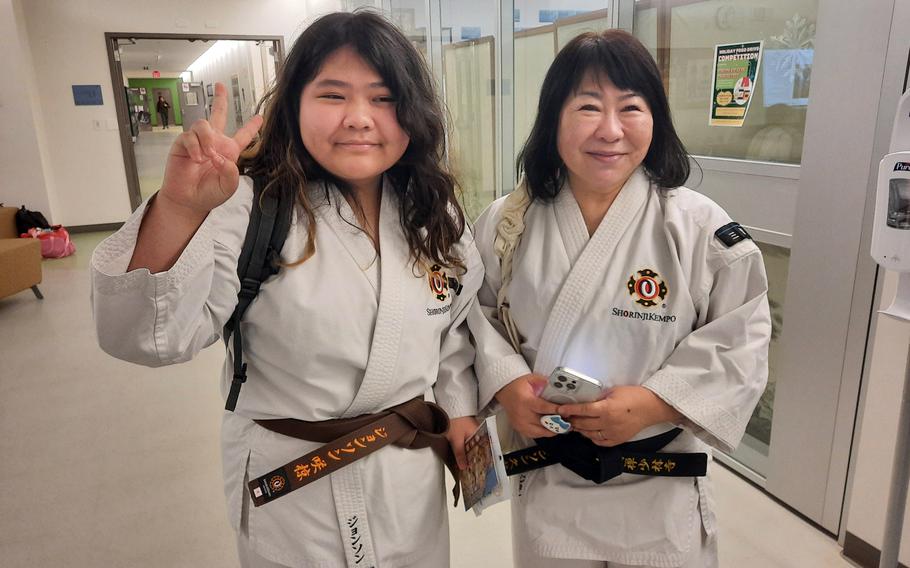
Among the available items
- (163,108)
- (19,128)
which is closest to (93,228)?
(19,128)

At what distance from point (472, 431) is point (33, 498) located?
2.18 m

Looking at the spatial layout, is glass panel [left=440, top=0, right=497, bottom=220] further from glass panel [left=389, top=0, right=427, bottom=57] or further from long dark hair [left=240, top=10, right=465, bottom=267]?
long dark hair [left=240, top=10, right=465, bottom=267]

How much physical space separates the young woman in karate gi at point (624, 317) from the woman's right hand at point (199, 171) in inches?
24.4

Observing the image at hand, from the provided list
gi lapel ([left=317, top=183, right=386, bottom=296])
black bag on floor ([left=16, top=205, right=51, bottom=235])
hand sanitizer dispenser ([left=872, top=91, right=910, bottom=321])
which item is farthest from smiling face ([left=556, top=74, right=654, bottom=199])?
black bag on floor ([left=16, top=205, right=51, bottom=235])

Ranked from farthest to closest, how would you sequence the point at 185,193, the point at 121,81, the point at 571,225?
1. the point at 121,81
2. the point at 571,225
3. the point at 185,193

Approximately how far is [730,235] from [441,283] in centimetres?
55

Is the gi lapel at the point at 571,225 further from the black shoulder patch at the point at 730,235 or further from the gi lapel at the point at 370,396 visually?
the gi lapel at the point at 370,396

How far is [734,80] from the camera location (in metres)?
2.32

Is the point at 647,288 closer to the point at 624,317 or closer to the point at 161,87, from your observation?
the point at 624,317

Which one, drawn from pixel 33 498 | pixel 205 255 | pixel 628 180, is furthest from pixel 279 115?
pixel 33 498

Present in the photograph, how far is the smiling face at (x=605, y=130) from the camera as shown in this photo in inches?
45.3

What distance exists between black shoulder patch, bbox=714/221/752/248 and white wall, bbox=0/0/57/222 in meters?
7.97

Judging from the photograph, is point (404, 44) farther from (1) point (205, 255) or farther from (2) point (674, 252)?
(2) point (674, 252)

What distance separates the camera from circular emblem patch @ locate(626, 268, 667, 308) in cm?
118
